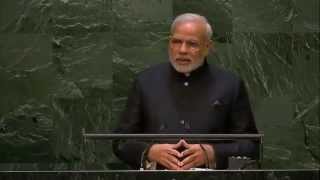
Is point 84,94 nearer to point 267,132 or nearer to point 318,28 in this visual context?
point 267,132

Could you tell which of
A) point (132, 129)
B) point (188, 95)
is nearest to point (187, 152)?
point (132, 129)

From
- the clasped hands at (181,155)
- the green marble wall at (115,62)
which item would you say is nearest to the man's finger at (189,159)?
the clasped hands at (181,155)

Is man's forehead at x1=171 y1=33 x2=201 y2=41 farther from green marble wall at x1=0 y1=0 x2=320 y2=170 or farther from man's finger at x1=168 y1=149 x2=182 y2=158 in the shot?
green marble wall at x1=0 y1=0 x2=320 y2=170

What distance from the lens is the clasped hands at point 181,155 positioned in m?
2.27

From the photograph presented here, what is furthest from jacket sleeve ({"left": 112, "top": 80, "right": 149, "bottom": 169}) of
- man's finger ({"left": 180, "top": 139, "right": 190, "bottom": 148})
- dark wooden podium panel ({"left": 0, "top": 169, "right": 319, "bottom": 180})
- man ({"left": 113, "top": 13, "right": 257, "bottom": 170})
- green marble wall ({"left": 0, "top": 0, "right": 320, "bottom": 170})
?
green marble wall ({"left": 0, "top": 0, "right": 320, "bottom": 170})

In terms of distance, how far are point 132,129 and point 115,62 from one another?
122cm

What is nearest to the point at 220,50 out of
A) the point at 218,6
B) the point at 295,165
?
the point at 218,6

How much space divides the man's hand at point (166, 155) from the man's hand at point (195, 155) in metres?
0.02

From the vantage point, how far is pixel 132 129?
2898 millimetres

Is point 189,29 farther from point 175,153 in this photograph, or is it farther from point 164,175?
point 164,175

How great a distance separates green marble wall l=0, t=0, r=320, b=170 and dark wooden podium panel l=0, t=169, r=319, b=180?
7.40 ft

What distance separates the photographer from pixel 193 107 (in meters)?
2.97

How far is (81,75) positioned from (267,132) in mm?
1158

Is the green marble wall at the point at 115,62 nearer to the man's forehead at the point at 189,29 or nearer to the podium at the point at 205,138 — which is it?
the man's forehead at the point at 189,29
